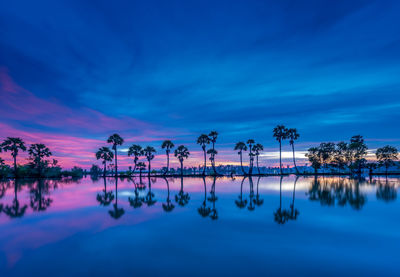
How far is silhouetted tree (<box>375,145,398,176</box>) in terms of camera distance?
7469 cm

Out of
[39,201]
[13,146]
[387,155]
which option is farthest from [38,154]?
[387,155]

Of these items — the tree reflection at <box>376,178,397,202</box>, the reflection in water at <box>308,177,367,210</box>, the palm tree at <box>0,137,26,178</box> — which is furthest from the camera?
the palm tree at <box>0,137,26,178</box>

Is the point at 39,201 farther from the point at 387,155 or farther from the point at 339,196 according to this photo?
the point at 387,155

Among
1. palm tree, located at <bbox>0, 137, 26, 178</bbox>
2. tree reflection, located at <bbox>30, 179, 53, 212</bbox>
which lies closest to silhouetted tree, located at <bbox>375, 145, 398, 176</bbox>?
tree reflection, located at <bbox>30, 179, 53, 212</bbox>

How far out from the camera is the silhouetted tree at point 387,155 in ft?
245

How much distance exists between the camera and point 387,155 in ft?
247

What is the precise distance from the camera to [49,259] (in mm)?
6180

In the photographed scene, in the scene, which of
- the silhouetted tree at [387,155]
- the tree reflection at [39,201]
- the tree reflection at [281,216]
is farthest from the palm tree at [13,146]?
the silhouetted tree at [387,155]

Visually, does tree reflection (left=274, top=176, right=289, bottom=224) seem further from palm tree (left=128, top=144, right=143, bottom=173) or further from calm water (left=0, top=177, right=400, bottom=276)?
palm tree (left=128, top=144, right=143, bottom=173)

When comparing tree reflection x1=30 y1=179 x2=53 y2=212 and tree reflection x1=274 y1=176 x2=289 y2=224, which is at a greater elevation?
tree reflection x1=274 y1=176 x2=289 y2=224

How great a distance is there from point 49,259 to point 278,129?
7621 centimetres

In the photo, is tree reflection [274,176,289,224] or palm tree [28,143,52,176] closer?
tree reflection [274,176,289,224]

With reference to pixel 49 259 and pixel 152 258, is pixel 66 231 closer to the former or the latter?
pixel 49 259

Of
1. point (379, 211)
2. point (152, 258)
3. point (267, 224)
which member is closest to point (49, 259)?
point (152, 258)
